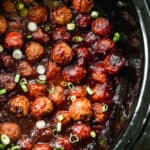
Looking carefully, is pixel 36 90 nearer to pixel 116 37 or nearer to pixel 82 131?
pixel 82 131

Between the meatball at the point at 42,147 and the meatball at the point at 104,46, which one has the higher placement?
the meatball at the point at 104,46

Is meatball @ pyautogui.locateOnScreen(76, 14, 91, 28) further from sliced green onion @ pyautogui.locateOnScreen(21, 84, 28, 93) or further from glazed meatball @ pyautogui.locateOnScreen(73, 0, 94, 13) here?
sliced green onion @ pyautogui.locateOnScreen(21, 84, 28, 93)

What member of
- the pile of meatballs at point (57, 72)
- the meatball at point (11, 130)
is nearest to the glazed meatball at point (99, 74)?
the pile of meatballs at point (57, 72)

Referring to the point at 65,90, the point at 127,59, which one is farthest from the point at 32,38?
the point at 127,59

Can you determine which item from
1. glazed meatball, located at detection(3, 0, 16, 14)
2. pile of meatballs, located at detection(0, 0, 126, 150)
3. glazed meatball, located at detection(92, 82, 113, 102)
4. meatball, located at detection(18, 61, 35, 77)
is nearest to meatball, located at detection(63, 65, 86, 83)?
pile of meatballs, located at detection(0, 0, 126, 150)

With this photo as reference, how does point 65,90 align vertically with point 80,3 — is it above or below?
below

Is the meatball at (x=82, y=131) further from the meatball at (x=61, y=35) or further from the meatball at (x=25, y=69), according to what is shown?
the meatball at (x=61, y=35)

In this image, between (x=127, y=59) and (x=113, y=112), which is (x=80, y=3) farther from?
(x=113, y=112)
